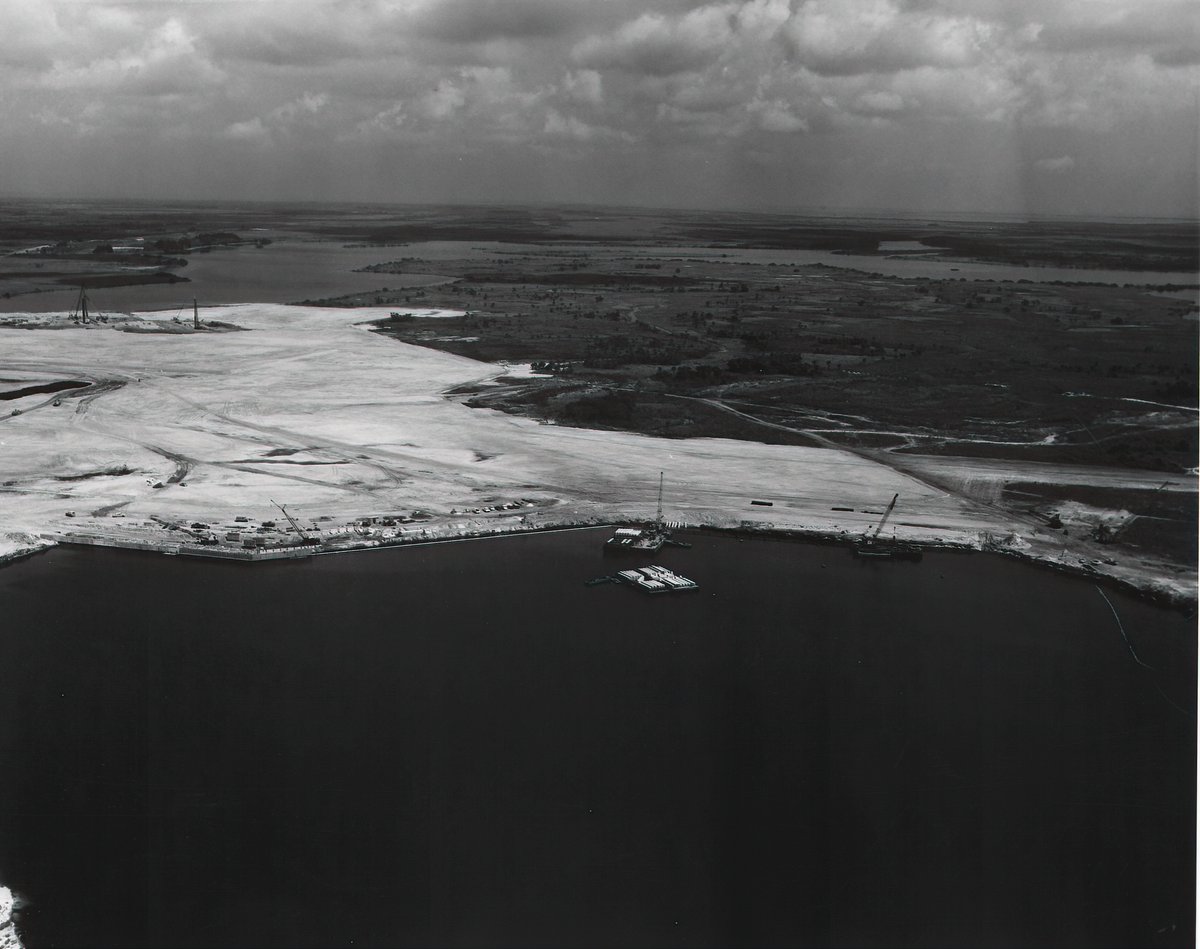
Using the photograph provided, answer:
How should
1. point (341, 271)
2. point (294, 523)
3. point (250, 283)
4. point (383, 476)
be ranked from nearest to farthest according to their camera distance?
point (294, 523) < point (383, 476) < point (250, 283) < point (341, 271)

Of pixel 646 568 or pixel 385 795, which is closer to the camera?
pixel 385 795

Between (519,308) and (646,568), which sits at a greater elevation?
(519,308)

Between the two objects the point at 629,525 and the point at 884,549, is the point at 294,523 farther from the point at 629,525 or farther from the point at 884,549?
the point at 884,549

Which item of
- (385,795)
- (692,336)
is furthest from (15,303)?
(385,795)

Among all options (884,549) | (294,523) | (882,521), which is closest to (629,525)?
(884,549)

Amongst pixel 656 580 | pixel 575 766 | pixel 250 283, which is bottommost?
pixel 575 766

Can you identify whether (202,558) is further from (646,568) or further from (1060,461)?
(1060,461)

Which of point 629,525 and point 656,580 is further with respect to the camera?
point 629,525
